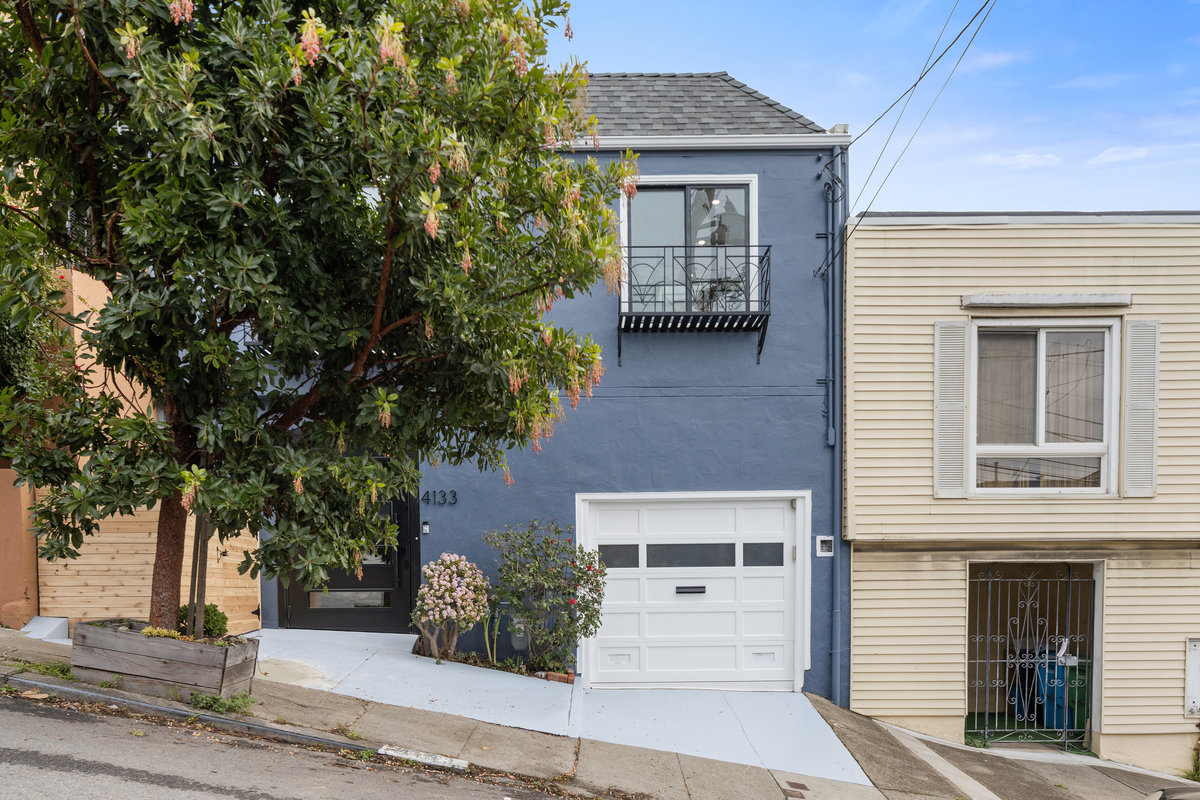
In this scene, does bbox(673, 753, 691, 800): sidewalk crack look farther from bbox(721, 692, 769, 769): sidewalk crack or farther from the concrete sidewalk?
bbox(721, 692, 769, 769): sidewalk crack

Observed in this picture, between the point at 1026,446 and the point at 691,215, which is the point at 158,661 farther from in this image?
the point at 1026,446

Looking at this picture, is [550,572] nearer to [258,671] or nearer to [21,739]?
[258,671]

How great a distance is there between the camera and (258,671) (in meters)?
6.45

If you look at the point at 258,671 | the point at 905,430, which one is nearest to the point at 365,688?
the point at 258,671

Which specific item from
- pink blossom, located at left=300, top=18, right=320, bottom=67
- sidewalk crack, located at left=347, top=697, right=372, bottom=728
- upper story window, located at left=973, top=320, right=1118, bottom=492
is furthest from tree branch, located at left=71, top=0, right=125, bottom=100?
→ upper story window, located at left=973, top=320, right=1118, bottom=492

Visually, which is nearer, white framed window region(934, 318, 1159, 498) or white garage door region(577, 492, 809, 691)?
white framed window region(934, 318, 1159, 498)

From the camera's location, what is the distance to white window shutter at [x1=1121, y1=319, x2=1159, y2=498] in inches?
301

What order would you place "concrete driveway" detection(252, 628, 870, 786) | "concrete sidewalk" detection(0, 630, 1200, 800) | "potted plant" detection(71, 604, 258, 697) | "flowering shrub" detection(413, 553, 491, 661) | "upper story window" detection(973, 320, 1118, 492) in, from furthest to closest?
Answer: "upper story window" detection(973, 320, 1118, 492), "flowering shrub" detection(413, 553, 491, 661), "concrete driveway" detection(252, 628, 870, 786), "concrete sidewalk" detection(0, 630, 1200, 800), "potted plant" detection(71, 604, 258, 697)

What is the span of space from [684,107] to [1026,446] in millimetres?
5443

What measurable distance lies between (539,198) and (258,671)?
4.95 meters

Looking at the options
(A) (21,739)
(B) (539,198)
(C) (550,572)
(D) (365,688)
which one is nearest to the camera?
(A) (21,739)

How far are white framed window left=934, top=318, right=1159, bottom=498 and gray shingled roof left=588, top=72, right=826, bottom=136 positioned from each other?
10.2ft

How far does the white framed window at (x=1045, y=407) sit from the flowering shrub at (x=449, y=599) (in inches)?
195

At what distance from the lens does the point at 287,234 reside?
4133mm
